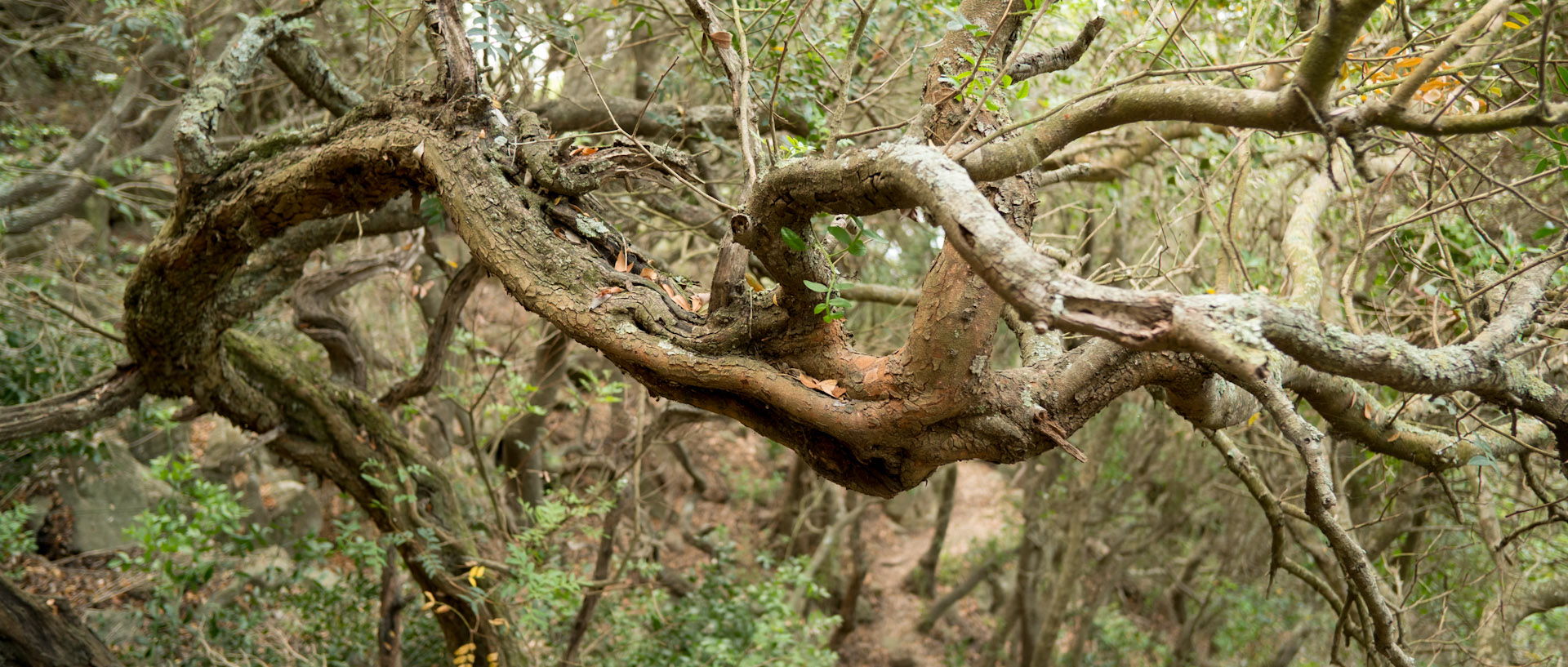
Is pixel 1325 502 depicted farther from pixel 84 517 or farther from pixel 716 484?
pixel 716 484

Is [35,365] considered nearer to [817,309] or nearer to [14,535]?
[14,535]

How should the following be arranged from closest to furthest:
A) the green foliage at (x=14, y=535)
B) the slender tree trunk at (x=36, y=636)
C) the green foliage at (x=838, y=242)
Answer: the green foliage at (x=838, y=242)
the slender tree trunk at (x=36, y=636)
the green foliage at (x=14, y=535)

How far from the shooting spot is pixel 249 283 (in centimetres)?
368

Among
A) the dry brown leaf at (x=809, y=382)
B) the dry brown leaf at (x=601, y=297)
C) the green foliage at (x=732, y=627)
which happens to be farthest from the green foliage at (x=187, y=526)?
the dry brown leaf at (x=809, y=382)

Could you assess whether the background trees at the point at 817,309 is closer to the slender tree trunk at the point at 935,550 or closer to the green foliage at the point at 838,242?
the green foliage at the point at 838,242

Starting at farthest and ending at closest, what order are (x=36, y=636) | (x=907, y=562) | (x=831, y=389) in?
1. (x=907, y=562)
2. (x=36, y=636)
3. (x=831, y=389)

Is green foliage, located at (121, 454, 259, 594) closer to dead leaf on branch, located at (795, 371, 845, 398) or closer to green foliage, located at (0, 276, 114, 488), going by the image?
green foliage, located at (0, 276, 114, 488)

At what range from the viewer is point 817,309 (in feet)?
6.02

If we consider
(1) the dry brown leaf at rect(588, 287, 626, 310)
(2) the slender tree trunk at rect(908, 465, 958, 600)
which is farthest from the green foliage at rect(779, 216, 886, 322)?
(2) the slender tree trunk at rect(908, 465, 958, 600)

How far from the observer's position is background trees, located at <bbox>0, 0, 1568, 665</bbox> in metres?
1.80

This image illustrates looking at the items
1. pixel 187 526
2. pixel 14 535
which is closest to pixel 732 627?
pixel 187 526

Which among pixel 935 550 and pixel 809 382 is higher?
pixel 935 550

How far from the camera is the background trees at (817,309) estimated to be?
1797mm

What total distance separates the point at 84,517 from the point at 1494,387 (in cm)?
788
